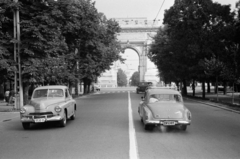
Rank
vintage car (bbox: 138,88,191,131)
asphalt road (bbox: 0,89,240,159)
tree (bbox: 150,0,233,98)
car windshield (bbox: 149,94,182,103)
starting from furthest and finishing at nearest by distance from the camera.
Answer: tree (bbox: 150,0,233,98), car windshield (bbox: 149,94,182,103), vintage car (bbox: 138,88,191,131), asphalt road (bbox: 0,89,240,159)

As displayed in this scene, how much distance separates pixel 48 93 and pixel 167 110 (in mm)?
5182

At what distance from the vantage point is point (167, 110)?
34.7 feet

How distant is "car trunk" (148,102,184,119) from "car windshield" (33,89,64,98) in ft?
14.0

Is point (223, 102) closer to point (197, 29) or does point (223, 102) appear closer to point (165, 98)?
point (197, 29)

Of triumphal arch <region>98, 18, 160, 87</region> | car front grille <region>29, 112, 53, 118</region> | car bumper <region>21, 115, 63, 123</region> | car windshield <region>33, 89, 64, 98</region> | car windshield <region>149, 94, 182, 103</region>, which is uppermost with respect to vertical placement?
triumphal arch <region>98, 18, 160, 87</region>

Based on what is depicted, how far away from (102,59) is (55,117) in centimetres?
2873

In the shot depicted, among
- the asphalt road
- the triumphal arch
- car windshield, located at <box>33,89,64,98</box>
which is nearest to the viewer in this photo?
the asphalt road

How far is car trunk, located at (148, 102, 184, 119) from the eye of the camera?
34.3ft

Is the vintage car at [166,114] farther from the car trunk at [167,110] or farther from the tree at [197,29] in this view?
the tree at [197,29]

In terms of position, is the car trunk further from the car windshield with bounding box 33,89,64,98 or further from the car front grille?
the car windshield with bounding box 33,89,64,98

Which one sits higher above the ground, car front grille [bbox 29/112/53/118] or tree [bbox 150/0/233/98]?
tree [bbox 150/0/233/98]

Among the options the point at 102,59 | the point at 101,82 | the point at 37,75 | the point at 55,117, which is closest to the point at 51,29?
the point at 37,75

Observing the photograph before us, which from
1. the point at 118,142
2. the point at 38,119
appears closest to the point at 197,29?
the point at 38,119

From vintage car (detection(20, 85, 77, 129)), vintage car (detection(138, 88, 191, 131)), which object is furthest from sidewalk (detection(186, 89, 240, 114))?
vintage car (detection(20, 85, 77, 129))
